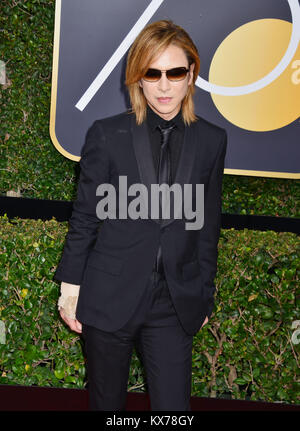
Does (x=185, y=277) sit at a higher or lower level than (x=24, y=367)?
higher

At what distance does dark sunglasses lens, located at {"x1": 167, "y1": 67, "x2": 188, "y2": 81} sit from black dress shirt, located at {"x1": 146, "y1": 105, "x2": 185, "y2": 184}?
204 mm

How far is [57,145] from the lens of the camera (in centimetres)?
401

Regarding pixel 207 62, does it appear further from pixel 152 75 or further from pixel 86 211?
pixel 86 211

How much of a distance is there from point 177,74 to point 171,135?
0.28 m

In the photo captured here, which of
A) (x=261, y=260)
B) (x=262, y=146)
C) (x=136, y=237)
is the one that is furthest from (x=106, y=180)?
(x=262, y=146)

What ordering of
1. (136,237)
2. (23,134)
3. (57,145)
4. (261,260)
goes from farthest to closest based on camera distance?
(23,134) < (57,145) < (261,260) < (136,237)

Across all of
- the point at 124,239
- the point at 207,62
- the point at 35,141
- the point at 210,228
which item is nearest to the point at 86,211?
the point at 124,239

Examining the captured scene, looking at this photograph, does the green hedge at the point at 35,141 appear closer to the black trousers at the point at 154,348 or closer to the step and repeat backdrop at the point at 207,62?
the step and repeat backdrop at the point at 207,62

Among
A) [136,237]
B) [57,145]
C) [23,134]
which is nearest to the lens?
[136,237]

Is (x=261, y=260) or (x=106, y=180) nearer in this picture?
(x=106, y=180)

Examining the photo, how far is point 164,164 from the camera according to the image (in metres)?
1.96
